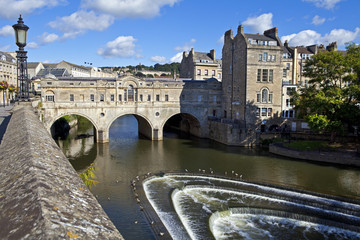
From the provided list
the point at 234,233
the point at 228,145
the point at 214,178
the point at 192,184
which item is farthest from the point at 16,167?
the point at 228,145

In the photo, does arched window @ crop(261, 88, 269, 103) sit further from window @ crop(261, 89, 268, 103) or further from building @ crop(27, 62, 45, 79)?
building @ crop(27, 62, 45, 79)

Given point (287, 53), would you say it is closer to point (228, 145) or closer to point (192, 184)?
point (228, 145)

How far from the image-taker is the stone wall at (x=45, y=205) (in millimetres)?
3471

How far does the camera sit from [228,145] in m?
44.2

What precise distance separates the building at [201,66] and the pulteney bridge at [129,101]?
14335 millimetres

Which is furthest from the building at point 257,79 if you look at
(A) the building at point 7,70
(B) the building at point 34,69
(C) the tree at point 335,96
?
(B) the building at point 34,69

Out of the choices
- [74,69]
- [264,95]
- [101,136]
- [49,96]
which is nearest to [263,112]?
[264,95]

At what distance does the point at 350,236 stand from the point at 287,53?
147 feet

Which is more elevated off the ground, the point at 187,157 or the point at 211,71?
the point at 211,71

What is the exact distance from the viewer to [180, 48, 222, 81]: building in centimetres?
6575

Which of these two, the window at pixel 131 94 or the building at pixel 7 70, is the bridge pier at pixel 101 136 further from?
the building at pixel 7 70

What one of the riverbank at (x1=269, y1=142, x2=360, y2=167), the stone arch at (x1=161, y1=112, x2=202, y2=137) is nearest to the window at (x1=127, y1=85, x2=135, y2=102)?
the stone arch at (x1=161, y1=112, x2=202, y2=137)

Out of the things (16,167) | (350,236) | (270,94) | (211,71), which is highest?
(211,71)

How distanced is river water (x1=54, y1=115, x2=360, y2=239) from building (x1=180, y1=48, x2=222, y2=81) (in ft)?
77.9
